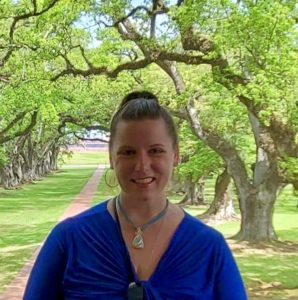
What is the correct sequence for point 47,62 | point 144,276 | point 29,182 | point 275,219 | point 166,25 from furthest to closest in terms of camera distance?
point 29,182, point 275,219, point 47,62, point 166,25, point 144,276

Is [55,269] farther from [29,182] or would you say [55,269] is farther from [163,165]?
[29,182]

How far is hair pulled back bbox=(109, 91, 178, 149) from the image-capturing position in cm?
96

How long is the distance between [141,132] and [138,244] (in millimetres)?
172

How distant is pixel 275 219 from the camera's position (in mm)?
12445

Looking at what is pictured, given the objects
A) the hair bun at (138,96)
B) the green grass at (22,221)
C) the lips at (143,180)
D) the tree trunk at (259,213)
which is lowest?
the green grass at (22,221)

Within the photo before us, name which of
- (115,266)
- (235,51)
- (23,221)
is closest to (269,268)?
(235,51)

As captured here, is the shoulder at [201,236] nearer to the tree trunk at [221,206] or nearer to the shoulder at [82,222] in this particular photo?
the shoulder at [82,222]

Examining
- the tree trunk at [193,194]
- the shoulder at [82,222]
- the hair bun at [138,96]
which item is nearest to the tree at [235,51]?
the hair bun at [138,96]

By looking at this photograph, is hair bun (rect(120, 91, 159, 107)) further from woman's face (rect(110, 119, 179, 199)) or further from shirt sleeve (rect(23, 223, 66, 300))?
shirt sleeve (rect(23, 223, 66, 300))

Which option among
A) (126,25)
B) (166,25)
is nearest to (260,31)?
(166,25)

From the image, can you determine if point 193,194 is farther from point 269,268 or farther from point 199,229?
point 199,229

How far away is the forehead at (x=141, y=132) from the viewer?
0.95 meters

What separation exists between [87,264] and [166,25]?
203 inches

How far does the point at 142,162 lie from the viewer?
0.94 metres
